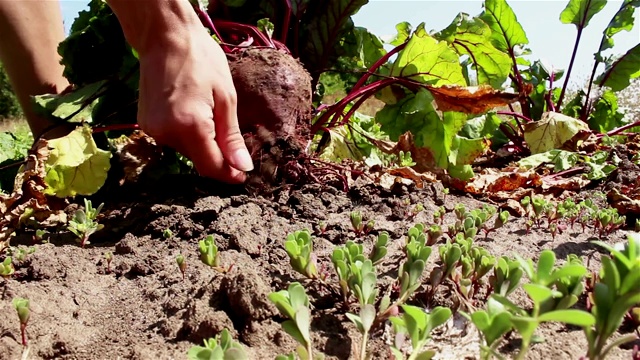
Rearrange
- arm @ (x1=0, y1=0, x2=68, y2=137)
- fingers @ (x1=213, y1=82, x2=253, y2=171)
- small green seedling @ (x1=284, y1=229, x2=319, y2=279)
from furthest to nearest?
arm @ (x1=0, y1=0, x2=68, y2=137) → fingers @ (x1=213, y1=82, x2=253, y2=171) → small green seedling @ (x1=284, y1=229, x2=319, y2=279)

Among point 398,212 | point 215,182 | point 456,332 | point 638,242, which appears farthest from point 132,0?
point 638,242

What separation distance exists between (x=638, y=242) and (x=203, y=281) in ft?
3.59

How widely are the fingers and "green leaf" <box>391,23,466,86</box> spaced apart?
4.17 feet

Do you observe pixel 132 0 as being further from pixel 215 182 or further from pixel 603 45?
pixel 603 45

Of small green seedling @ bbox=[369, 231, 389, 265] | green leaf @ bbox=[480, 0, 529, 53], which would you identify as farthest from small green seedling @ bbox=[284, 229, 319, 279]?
green leaf @ bbox=[480, 0, 529, 53]

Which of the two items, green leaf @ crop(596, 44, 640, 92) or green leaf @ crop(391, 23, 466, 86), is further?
green leaf @ crop(596, 44, 640, 92)

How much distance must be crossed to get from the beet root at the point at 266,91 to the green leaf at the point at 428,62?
743mm

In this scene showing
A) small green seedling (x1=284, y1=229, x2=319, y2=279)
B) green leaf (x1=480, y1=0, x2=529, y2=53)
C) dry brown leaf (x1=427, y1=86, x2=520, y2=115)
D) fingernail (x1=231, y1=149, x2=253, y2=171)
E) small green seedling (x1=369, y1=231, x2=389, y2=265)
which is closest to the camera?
small green seedling (x1=284, y1=229, x2=319, y2=279)

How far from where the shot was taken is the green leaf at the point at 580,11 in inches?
186

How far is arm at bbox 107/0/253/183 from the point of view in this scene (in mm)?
1822

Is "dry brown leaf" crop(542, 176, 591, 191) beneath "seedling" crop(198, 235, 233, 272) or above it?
above

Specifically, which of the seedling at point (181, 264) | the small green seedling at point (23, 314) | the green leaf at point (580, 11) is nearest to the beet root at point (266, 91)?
the seedling at point (181, 264)

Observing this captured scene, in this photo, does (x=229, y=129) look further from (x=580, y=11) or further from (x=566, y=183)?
(x=580, y=11)

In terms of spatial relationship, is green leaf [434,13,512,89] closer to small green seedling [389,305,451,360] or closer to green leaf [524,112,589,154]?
green leaf [524,112,589,154]
